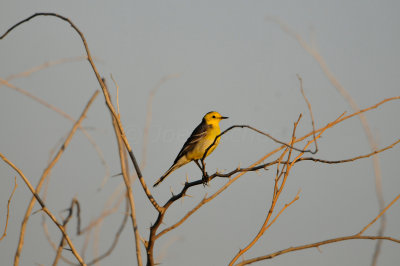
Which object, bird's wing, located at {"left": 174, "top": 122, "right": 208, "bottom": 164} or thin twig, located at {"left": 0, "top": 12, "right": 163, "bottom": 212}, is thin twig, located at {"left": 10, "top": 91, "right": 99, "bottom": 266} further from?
bird's wing, located at {"left": 174, "top": 122, "right": 208, "bottom": 164}

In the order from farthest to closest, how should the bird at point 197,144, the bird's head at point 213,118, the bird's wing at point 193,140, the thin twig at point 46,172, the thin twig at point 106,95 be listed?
the bird's head at point 213,118 → the bird's wing at point 193,140 → the bird at point 197,144 → the thin twig at point 46,172 → the thin twig at point 106,95

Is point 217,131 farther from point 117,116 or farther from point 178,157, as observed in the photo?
point 117,116

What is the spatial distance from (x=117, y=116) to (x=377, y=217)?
1.92m

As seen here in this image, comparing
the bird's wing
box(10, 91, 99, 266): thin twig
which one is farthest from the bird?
box(10, 91, 99, 266): thin twig

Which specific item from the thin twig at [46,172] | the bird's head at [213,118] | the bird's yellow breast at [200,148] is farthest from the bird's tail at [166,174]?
the thin twig at [46,172]

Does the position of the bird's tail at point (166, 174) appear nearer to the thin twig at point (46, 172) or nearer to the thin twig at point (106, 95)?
the thin twig at point (46, 172)

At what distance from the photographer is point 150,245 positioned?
12.5 ft

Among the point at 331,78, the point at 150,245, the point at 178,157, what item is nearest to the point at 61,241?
the point at 150,245

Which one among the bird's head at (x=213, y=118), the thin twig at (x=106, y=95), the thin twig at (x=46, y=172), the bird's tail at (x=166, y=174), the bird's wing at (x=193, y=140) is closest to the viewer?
the thin twig at (x=106, y=95)

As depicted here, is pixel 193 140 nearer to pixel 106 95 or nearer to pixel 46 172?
pixel 46 172

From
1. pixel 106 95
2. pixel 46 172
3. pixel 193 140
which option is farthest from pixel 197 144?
pixel 106 95

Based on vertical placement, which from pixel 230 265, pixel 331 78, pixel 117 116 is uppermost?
pixel 117 116

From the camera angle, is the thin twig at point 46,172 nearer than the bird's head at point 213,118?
Yes

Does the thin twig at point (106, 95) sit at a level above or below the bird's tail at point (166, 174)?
below
